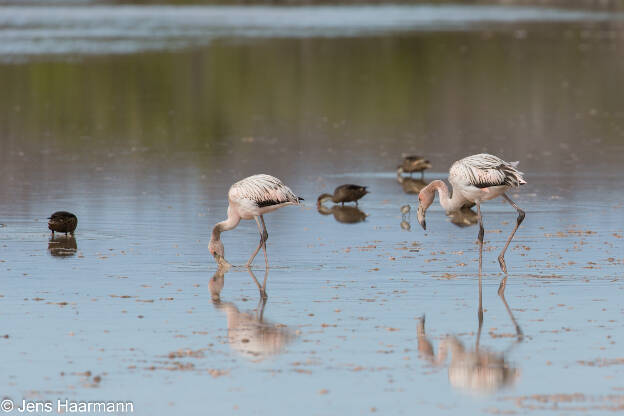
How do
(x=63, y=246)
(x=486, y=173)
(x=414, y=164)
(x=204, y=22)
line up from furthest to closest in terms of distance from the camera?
(x=204, y=22) < (x=414, y=164) < (x=63, y=246) < (x=486, y=173)

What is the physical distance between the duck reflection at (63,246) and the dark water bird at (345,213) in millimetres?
3932

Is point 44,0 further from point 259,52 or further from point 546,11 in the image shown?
point 259,52

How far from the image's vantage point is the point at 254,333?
11.5 metres

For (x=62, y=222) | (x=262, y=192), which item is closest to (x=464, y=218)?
(x=262, y=192)

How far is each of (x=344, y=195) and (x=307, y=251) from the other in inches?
143

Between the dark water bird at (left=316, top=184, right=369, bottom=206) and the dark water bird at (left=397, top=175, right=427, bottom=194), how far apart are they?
1690 millimetres

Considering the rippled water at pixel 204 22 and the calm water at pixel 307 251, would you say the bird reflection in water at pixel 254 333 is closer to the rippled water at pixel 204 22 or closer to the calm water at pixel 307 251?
the calm water at pixel 307 251

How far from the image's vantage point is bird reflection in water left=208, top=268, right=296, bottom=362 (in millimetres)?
10820

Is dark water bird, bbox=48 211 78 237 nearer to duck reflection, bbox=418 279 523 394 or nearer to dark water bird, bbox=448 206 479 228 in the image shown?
dark water bird, bbox=448 206 479 228

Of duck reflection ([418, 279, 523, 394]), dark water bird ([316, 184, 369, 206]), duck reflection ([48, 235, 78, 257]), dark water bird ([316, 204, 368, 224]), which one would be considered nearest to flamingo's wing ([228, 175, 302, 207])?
duck reflection ([48, 235, 78, 257])

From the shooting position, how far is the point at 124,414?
9.15 m

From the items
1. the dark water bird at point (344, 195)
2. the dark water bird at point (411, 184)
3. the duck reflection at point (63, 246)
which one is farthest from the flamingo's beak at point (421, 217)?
the dark water bird at point (411, 184)

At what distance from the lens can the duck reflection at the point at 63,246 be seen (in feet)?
51.5

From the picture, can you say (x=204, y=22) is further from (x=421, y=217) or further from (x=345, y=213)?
(x=421, y=217)
